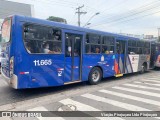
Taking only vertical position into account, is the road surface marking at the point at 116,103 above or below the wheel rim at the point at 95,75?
below

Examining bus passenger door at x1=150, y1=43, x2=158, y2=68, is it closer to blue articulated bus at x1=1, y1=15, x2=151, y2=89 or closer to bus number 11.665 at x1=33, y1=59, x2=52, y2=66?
blue articulated bus at x1=1, y1=15, x2=151, y2=89

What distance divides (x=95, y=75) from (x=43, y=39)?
409 cm

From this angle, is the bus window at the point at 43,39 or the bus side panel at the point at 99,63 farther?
the bus side panel at the point at 99,63

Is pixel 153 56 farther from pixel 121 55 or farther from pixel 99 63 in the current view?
pixel 99 63

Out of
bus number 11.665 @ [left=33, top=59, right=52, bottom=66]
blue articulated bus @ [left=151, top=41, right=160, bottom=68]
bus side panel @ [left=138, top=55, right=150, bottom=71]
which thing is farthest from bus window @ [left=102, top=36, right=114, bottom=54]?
blue articulated bus @ [left=151, top=41, right=160, bottom=68]

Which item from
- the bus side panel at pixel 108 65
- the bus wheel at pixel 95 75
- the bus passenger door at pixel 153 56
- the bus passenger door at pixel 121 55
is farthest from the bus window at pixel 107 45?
the bus passenger door at pixel 153 56

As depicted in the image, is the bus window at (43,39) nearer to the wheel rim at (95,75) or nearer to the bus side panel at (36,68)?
the bus side panel at (36,68)

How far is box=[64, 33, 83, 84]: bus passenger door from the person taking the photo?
866cm

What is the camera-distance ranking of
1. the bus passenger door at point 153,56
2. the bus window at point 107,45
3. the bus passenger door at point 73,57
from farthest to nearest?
the bus passenger door at point 153,56
the bus window at point 107,45
the bus passenger door at point 73,57

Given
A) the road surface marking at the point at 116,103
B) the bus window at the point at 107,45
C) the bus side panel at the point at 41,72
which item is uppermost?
the bus window at the point at 107,45

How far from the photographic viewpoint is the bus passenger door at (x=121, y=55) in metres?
12.1

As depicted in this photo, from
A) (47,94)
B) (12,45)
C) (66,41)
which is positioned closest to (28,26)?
(12,45)

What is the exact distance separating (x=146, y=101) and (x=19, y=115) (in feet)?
14.9

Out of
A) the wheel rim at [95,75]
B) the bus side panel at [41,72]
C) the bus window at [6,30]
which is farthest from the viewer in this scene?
the wheel rim at [95,75]
